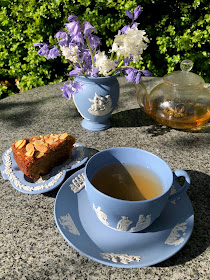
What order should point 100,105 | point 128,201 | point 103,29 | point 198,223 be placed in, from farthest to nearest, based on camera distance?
point 103,29, point 100,105, point 198,223, point 128,201

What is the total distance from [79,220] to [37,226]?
0.10 metres

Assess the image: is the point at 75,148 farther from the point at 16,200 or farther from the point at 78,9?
the point at 78,9

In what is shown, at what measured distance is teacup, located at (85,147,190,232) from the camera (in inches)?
21.8

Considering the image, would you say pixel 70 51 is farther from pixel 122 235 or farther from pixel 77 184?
pixel 122 235

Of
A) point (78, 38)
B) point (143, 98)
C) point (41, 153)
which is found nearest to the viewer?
point (41, 153)

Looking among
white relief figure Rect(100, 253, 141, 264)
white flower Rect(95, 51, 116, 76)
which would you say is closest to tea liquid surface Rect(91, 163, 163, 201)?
white relief figure Rect(100, 253, 141, 264)

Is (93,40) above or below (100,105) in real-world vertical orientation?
above

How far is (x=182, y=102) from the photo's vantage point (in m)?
1.05

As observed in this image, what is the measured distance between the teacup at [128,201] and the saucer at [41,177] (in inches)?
6.1

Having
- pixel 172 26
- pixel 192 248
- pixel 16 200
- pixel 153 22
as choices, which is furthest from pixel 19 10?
pixel 192 248

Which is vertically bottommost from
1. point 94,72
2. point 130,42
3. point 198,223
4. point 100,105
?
point 198,223

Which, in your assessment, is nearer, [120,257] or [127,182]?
[120,257]

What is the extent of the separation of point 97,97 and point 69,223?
19.2 inches

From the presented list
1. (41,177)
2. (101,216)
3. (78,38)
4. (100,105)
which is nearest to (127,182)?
(101,216)
